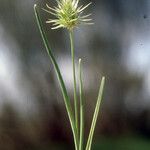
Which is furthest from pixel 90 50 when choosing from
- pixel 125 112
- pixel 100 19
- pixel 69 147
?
pixel 69 147

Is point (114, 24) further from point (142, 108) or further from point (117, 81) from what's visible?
point (142, 108)

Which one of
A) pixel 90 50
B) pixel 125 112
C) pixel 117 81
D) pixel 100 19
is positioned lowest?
pixel 125 112

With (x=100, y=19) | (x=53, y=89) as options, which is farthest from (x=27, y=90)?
(x=100, y=19)

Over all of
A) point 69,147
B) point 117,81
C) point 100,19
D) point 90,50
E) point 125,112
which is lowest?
point 69,147

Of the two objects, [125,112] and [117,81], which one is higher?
[117,81]

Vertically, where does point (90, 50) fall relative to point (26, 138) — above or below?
above

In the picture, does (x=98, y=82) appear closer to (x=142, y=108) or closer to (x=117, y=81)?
(x=117, y=81)
